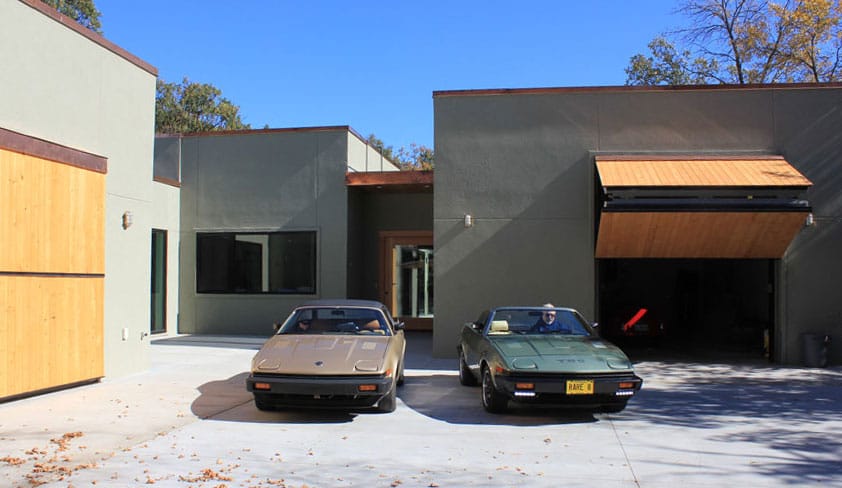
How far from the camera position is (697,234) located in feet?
40.7

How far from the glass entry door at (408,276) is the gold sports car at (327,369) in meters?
9.55

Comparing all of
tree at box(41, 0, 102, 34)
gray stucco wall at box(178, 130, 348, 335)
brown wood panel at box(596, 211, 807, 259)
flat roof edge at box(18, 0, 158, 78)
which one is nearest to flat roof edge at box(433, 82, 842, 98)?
brown wood panel at box(596, 211, 807, 259)

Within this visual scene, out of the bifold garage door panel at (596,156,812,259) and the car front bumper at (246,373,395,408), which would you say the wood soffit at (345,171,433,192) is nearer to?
the bifold garage door panel at (596,156,812,259)

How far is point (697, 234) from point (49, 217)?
33.6ft

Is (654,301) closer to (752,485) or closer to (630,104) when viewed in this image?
(630,104)

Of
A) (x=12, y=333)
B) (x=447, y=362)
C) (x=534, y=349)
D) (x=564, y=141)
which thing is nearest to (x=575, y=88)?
(x=564, y=141)

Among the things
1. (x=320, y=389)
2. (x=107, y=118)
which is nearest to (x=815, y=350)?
(x=320, y=389)

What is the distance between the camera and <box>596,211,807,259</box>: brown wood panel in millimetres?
11969

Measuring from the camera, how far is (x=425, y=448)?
21.3 feet

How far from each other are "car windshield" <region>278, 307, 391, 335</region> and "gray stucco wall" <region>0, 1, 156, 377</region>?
126 inches

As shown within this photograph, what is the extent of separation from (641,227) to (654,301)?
1164 cm

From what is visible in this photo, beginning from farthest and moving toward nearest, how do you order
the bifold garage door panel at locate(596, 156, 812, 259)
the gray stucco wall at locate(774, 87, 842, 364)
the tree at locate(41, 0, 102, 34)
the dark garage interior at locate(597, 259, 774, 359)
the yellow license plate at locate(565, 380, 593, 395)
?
the tree at locate(41, 0, 102, 34), the dark garage interior at locate(597, 259, 774, 359), the gray stucco wall at locate(774, 87, 842, 364), the bifold garage door panel at locate(596, 156, 812, 259), the yellow license plate at locate(565, 380, 593, 395)

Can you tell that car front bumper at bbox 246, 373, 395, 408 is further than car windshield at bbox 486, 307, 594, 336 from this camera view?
No

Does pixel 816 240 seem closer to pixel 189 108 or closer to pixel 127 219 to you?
pixel 127 219
